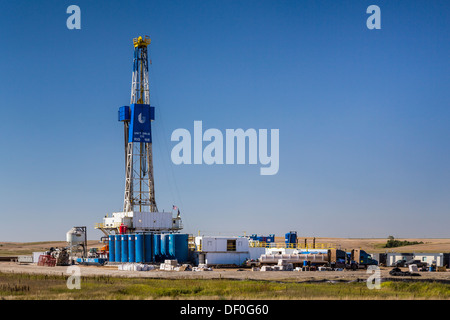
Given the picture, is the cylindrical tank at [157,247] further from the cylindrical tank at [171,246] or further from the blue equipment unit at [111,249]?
the blue equipment unit at [111,249]

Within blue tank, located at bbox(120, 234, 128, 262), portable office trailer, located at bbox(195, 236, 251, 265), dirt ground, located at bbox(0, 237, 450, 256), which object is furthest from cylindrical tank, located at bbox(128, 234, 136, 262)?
dirt ground, located at bbox(0, 237, 450, 256)

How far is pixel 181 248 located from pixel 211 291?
72.5 ft

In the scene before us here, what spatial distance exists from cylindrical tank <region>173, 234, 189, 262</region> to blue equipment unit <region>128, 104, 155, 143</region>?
13.1m

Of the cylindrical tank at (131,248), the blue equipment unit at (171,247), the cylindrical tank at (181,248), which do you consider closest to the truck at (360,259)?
the cylindrical tank at (181,248)

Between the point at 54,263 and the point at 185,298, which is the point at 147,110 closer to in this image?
the point at 54,263

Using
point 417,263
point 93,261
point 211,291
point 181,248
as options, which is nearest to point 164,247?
point 181,248

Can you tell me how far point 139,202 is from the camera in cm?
5703

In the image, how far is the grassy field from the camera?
77.0ft

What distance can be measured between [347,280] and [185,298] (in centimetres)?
1297

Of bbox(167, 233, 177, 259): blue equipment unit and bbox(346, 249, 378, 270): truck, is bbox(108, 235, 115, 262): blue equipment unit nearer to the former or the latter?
bbox(167, 233, 177, 259): blue equipment unit

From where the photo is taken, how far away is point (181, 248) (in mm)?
47125

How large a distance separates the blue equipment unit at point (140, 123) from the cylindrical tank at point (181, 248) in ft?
43.0
